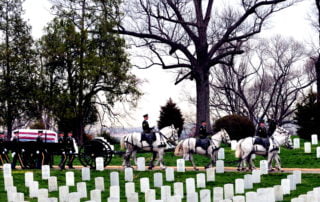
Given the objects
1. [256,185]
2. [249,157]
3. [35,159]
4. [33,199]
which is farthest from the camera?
[35,159]

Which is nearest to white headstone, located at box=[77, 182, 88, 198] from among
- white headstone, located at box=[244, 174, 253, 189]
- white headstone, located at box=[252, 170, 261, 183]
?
white headstone, located at box=[244, 174, 253, 189]

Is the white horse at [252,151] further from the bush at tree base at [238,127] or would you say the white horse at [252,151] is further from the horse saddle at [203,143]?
the bush at tree base at [238,127]

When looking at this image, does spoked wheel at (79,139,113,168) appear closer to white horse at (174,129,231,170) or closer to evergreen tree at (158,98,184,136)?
white horse at (174,129,231,170)

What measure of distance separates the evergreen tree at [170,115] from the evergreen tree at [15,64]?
890cm

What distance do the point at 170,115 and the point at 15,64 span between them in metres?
11.0

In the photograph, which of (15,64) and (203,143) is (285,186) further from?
(15,64)

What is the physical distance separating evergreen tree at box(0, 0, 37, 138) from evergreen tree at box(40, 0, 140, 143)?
4.72 meters

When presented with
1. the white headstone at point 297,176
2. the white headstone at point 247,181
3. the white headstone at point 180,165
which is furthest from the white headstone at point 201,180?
the white headstone at point 180,165

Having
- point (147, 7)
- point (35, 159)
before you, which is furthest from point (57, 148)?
point (147, 7)

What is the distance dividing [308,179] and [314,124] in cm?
2019

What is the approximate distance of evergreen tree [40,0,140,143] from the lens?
43000 millimetres

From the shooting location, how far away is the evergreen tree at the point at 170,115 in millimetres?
50000

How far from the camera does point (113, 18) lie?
4219 cm

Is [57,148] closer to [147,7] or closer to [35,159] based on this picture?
[35,159]
